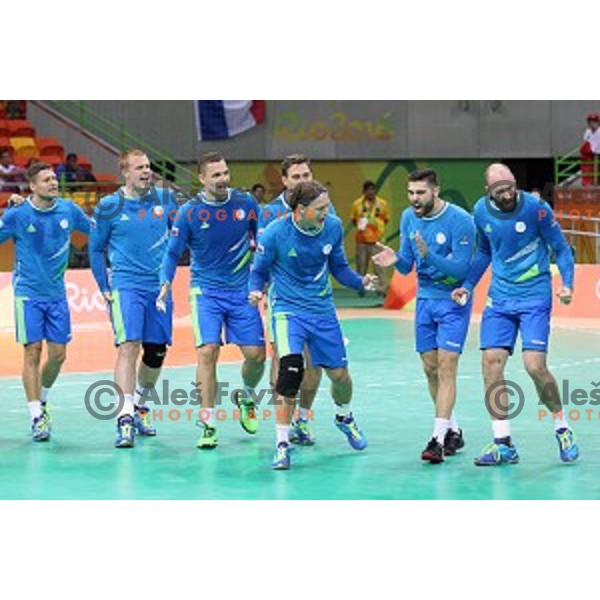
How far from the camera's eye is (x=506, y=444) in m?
10.9

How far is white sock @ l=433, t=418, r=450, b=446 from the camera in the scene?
10867 millimetres

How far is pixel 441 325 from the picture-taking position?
36.0ft

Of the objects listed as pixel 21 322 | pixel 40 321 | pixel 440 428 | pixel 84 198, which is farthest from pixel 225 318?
pixel 84 198

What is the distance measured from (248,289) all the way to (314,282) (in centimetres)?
100

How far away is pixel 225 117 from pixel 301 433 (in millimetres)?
23024

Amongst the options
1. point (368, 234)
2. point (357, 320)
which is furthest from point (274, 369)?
point (368, 234)

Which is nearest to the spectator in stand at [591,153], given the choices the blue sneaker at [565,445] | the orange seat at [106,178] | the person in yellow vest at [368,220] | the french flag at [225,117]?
the person in yellow vest at [368,220]

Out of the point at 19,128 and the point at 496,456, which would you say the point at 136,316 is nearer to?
the point at 496,456

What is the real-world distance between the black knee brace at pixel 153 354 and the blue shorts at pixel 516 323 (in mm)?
3013

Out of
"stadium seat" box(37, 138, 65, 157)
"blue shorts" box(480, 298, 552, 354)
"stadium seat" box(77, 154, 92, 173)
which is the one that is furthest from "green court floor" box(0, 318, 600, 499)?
"stadium seat" box(37, 138, 65, 157)

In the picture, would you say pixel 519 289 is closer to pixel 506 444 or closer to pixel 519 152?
pixel 506 444

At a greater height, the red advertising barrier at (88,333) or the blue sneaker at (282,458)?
the red advertising barrier at (88,333)

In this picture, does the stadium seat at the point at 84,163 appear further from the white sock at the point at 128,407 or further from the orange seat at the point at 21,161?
the white sock at the point at 128,407

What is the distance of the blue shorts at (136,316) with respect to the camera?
472 inches
